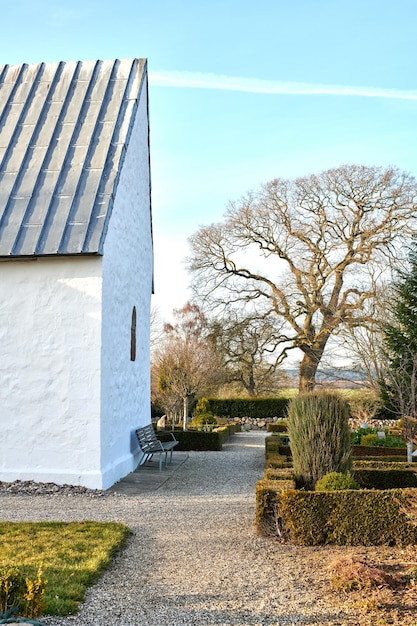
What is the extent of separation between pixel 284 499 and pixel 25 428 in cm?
457

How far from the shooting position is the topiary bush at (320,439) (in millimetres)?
7375

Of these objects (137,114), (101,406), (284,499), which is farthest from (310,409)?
(137,114)

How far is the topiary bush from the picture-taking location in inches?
290

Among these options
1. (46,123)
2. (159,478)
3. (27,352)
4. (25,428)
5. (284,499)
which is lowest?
(284,499)

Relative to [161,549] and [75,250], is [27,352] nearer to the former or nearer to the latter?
[75,250]

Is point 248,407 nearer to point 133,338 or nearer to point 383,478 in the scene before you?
point 133,338

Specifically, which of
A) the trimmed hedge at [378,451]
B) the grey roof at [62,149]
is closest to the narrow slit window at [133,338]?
the grey roof at [62,149]

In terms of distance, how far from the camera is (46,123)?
1092cm

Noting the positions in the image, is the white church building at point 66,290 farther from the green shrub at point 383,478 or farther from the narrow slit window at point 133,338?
the green shrub at point 383,478

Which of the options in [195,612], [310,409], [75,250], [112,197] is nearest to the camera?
[195,612]

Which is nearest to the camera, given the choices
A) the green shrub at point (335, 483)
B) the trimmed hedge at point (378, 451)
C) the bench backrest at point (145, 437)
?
the green shrub at point (335, 483)

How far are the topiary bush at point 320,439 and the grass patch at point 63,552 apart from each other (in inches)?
87.3

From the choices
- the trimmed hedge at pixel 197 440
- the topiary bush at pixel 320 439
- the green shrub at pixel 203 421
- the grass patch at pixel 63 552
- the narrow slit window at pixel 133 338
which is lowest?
the grass patch at pixel 63 552

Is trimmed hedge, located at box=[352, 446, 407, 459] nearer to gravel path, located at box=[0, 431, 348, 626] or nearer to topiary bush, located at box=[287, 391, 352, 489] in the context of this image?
gravel path, located at box=[0, 431, 348, 626]
